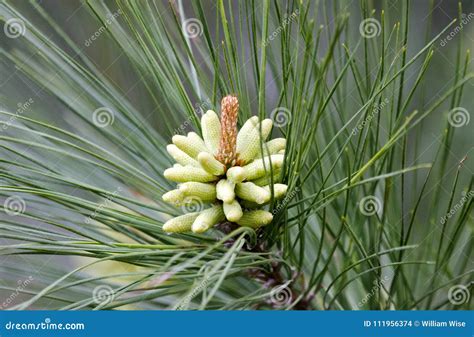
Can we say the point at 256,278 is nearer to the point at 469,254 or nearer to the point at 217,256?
the point at 217,256

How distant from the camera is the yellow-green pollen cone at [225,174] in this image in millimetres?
472

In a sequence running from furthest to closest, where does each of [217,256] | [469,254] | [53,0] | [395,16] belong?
[53,0], [395,16], [469,254], [217,256]

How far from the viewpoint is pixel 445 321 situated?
0.57 meters

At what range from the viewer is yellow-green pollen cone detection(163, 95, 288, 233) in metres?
0.47

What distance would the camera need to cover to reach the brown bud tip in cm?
48

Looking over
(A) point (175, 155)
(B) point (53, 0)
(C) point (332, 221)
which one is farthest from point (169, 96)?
(B) point (53, 0)

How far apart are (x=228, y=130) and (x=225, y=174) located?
0.12 ft

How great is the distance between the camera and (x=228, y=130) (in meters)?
0.49

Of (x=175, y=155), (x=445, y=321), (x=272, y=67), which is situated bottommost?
(x=445, y=321)

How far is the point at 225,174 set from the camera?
19.6 inches

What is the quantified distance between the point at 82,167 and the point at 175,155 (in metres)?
0.19

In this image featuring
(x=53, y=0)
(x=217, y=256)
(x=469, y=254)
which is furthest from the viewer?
(x=53, y=0)

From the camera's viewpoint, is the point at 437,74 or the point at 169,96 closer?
the point at 169,96

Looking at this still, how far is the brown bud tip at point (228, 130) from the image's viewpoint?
0.48 metres
